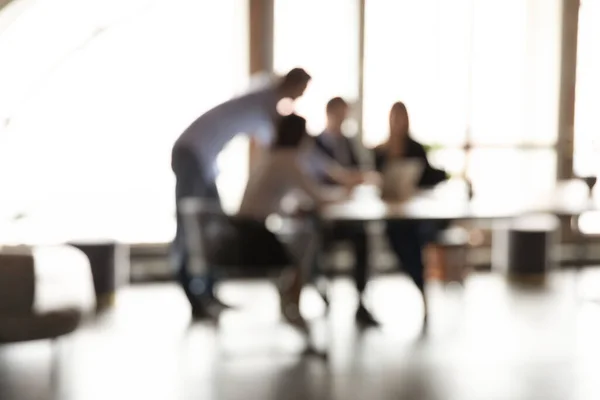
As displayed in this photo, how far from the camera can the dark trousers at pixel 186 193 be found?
534cm

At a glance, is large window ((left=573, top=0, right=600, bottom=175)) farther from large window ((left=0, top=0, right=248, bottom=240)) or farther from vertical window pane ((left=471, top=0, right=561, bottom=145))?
large window ((left=0, top=0, right=248, bottom=240))

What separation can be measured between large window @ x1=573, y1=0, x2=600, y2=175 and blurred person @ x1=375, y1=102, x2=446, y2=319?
2922 millimetres

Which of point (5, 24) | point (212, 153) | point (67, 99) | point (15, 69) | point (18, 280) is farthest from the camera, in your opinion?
point (67, 99)

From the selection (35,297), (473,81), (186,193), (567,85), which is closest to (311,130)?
(473,81)

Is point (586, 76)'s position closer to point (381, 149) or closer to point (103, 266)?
point (381, 149)

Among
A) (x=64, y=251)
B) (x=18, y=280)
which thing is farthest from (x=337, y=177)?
(x=18, y=280)

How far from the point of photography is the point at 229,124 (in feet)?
17.5

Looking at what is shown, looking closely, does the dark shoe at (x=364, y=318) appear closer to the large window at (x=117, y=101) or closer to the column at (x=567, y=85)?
the large window at (x=117, y=101)

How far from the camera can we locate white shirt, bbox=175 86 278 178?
5.25 meters

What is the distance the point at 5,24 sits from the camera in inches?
230

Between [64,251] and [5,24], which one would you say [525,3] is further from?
[64,251]

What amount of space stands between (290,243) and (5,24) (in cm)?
A: 267

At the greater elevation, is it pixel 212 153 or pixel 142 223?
pixel 212 153

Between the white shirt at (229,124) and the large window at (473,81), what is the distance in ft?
8.10
